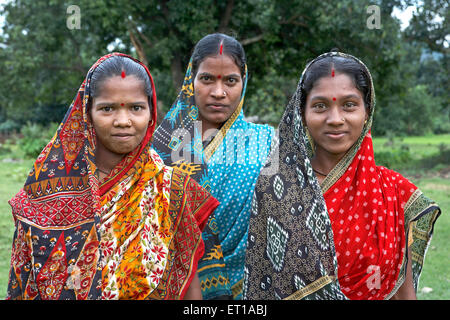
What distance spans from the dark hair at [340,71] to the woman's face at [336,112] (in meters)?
0.03

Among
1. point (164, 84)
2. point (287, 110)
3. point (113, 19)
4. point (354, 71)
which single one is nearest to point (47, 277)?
point (287, 110)

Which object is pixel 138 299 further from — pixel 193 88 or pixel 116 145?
pixel 193 88

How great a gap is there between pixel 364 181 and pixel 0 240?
654 cm

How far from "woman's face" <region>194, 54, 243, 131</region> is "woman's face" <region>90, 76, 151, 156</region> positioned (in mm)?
927

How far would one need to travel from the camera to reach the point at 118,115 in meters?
2.37

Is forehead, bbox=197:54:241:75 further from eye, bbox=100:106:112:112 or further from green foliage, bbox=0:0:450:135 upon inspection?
green foliage, bbox=0:0:450:135

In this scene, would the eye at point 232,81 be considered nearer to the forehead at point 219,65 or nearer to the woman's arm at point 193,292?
the forehead at point 219,65

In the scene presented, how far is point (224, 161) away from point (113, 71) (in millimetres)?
1163

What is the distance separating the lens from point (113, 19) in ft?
33.5

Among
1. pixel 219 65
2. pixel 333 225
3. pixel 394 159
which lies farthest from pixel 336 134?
pixel 394 159

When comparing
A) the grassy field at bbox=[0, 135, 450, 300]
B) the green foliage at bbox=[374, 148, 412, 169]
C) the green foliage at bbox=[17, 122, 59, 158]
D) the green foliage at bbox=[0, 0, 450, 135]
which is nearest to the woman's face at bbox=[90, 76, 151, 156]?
the grassy field at bbox=[0, 135, 450, 300]

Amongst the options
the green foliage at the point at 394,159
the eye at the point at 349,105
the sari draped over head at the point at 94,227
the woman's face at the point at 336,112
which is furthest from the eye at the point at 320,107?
the green foliage at the point at 394,159

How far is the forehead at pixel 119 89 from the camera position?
7.80 feet
